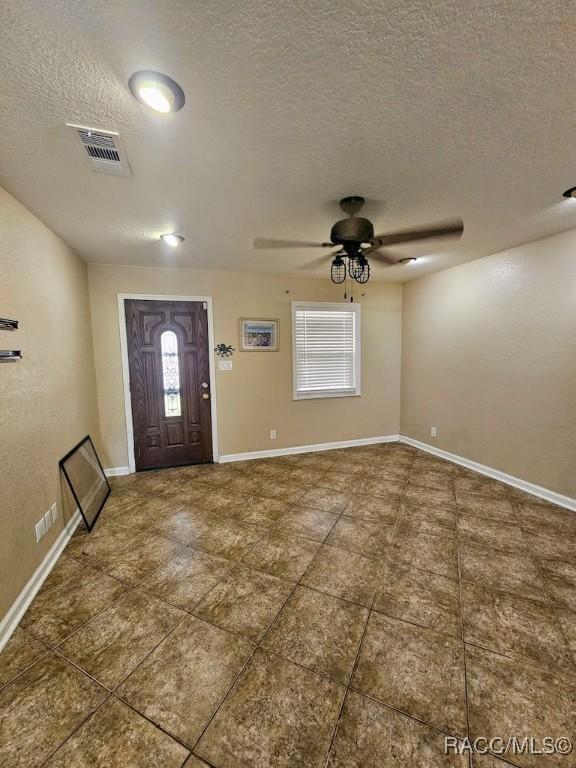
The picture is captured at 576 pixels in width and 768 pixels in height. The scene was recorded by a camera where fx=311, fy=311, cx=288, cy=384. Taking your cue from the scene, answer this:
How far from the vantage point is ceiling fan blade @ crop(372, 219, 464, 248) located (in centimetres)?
200

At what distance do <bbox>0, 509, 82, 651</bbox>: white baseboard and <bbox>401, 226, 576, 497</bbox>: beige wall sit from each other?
4312 mm

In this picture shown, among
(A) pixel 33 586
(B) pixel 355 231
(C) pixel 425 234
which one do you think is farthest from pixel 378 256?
(A) pixel 33 586

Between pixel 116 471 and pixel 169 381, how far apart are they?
1.28m

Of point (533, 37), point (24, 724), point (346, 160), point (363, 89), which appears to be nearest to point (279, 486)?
point (24, 724)

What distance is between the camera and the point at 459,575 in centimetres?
207

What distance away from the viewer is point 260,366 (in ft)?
14.3

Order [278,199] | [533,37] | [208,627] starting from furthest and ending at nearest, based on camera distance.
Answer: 1. [278,199]
2. [208,627]
3. [533,37]

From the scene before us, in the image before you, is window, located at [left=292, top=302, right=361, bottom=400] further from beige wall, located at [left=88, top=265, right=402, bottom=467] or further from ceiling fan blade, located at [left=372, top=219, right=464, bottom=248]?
ceiling fan blade, located at [left=372, top=219, right=464, bottom=248]

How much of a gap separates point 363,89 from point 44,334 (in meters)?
2.57

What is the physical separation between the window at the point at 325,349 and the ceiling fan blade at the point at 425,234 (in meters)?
2.32

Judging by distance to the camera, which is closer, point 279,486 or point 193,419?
point 279,486

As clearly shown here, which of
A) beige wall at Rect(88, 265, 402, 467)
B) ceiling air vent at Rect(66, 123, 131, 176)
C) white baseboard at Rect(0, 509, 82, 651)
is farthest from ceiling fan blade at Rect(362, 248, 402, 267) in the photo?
white baseboard at Rect(0, 509, 82, 651)

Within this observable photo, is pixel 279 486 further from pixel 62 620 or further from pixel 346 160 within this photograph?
pixel 346 160

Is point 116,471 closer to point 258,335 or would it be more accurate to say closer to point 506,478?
point 258,335
